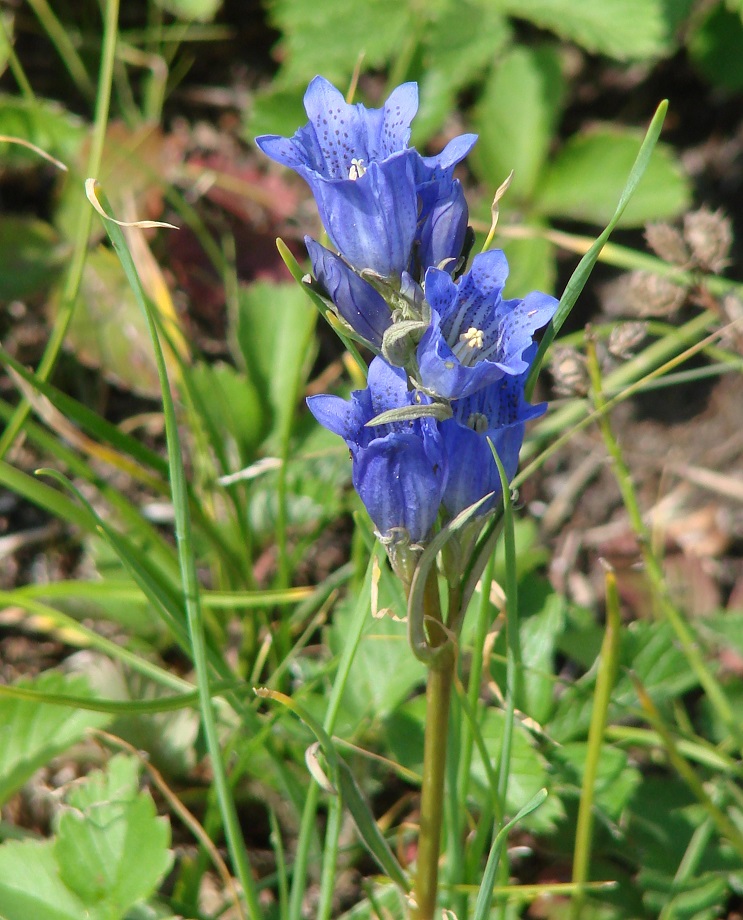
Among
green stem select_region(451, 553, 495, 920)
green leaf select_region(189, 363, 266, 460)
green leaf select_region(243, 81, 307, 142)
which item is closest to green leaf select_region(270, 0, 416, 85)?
green leaf select_region(243, 81, 307, 142)

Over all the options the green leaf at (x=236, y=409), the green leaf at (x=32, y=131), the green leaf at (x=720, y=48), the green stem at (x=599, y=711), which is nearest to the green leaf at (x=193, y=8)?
the green leaf at (x=32, y=131)

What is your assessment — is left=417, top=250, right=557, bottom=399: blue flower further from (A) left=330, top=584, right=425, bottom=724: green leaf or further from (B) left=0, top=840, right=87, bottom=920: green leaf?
(B) left=0, top=840, right=87, bottom=920: green leaf

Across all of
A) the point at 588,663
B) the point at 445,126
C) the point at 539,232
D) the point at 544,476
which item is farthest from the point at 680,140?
the point at 588,663

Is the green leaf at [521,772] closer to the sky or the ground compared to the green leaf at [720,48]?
closer to the ground

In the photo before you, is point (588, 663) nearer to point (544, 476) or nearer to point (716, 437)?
point (544, 476)

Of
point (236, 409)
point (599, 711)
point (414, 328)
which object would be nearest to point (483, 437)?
point (414, 328)

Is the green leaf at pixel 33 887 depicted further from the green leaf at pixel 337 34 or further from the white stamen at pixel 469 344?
the green leaf at pixel 337 34

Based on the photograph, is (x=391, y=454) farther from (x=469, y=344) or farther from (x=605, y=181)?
(x=605, y=181)

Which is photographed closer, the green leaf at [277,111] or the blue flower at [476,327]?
the blue flower at [476,327]
